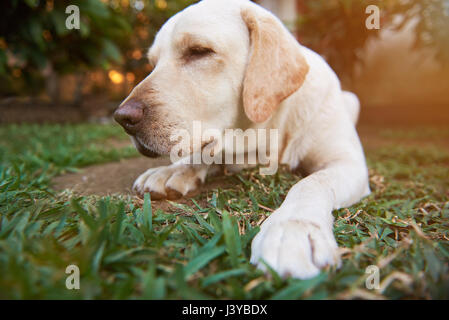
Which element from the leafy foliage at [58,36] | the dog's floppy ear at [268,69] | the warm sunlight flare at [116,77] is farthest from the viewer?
the warm sunlight flare at [116,77]

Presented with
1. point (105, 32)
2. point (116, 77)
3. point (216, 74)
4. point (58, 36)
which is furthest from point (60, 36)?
point (216, 74)

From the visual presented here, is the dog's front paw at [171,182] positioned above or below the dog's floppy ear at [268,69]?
below

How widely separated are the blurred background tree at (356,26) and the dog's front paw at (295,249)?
472 cm

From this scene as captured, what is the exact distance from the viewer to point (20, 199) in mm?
1322

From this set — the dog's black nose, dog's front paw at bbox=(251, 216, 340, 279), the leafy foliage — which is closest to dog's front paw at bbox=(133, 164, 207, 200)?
the dog's black nose

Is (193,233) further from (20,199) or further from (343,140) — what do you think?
(343,140)

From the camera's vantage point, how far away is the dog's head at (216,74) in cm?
137

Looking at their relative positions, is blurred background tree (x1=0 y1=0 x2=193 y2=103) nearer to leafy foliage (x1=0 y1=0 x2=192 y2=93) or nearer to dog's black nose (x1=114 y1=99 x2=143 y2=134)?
leafy foliage (x1=0 y1=0 x2=192 y2=93)

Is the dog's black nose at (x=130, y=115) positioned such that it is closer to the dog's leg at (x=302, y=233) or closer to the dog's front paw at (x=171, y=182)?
the dog's front paw at (x=171, y=182)

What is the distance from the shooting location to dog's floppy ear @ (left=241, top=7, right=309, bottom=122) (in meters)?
1.47

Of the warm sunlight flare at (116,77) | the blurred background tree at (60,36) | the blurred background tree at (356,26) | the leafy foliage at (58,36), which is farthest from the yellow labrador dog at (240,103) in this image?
the warm sunlight flare at (116,77)

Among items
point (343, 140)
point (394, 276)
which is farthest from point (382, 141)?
point (394, 276)

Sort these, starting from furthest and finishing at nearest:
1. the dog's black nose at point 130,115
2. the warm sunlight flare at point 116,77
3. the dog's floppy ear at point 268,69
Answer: the warm sunlight flare at point 116,77 → the dog's floppy ear at point 268,69 → the dog's black nose at point 130,115

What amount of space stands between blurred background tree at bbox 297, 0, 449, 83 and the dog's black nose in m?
4.47
